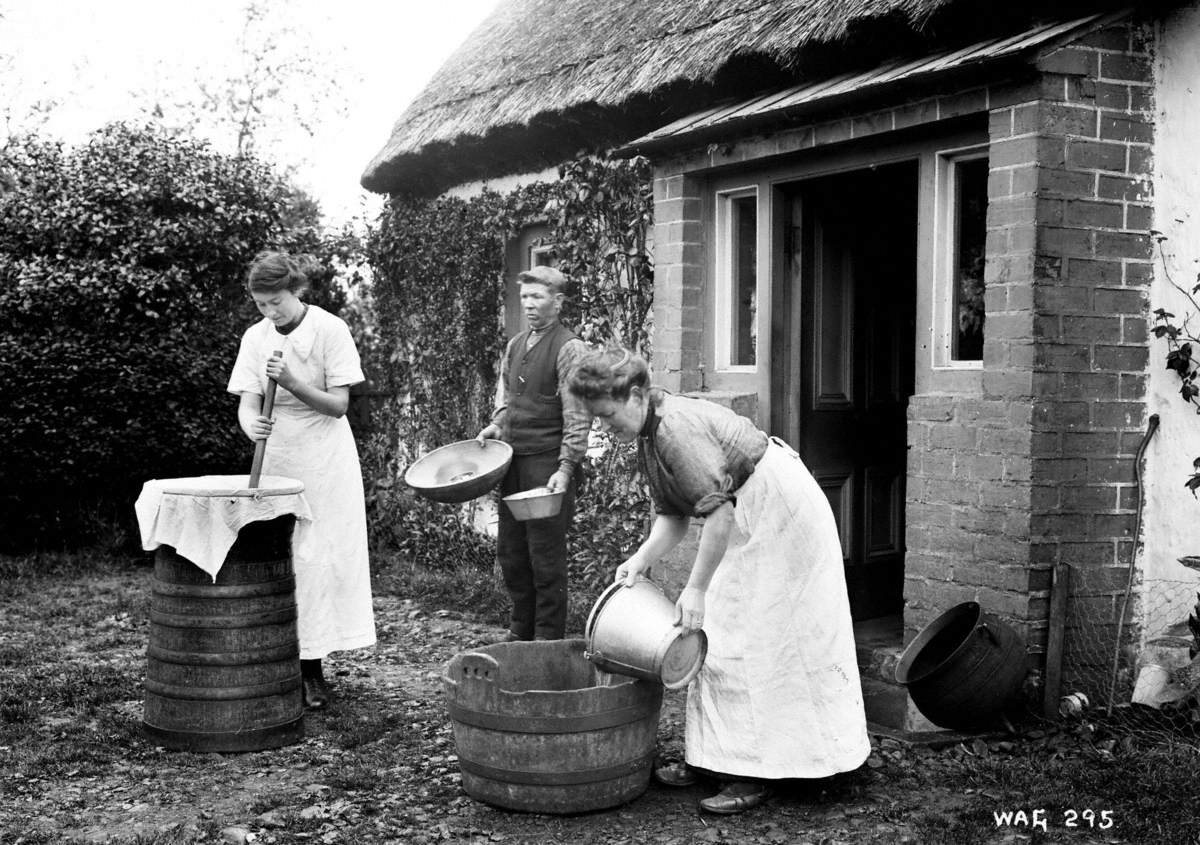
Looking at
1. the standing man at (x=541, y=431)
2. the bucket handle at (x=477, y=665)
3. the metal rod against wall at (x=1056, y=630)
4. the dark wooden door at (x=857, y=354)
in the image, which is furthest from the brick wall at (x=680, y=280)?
the bucket handle at (x=477, y=665)

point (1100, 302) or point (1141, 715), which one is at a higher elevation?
point (1100, 302)

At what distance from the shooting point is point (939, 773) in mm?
4762

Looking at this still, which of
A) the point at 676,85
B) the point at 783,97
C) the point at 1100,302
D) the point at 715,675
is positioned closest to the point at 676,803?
the point at 715,675

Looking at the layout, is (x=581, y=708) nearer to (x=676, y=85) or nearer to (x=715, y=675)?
(x=715, y=675)

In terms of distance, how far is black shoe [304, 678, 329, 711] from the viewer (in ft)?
18.9

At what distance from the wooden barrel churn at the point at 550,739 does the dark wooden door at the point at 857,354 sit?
2545mm

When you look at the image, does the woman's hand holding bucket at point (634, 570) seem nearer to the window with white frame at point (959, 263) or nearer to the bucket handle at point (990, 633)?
the bucket handle at point (990, 633)

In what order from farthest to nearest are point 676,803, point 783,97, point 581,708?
point 783,97
point 676,803
point 581,708

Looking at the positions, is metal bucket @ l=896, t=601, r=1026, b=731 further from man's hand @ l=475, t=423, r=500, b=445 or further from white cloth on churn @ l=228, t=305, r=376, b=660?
white cloth on churn @ l=228, t=305, r=376, b=660

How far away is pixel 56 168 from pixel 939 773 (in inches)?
316

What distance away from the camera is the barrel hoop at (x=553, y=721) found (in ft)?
13.8

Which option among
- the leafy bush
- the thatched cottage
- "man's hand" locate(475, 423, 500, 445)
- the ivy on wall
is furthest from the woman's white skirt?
the leafy bush

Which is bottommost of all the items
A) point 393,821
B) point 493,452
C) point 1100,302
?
point 393,821

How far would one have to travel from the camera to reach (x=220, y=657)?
5.03 metres
